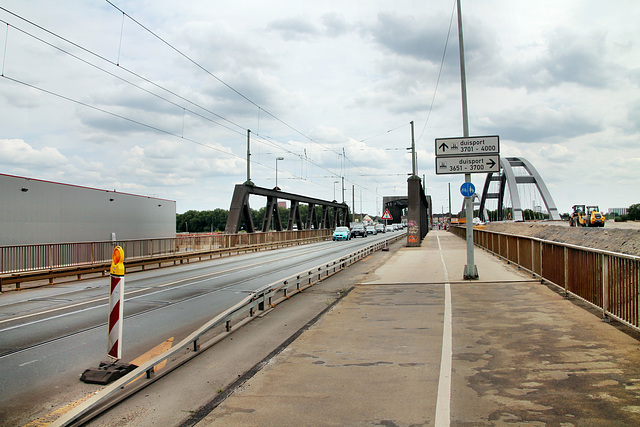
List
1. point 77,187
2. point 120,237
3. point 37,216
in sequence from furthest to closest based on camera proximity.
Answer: point 120,237, point 77,187, point 37,216

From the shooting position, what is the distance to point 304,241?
50156 millimetres

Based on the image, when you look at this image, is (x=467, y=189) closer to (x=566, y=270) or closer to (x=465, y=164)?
(x=465, y=164)

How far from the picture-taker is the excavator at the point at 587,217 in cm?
4753

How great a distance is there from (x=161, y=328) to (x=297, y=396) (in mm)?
4596

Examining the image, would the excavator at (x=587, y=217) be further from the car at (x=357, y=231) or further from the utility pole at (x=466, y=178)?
the utility pole at (x=466, y=178)

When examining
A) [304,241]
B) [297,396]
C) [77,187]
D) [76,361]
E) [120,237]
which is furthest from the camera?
[304,241]

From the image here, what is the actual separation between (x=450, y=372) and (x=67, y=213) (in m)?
25.4

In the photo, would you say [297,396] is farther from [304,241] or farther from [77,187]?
[304,241]

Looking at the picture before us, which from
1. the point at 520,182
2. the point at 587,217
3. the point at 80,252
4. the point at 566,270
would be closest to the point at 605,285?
the point at 566,270

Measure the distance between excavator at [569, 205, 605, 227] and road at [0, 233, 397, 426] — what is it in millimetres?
42893

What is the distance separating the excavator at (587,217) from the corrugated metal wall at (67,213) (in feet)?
138

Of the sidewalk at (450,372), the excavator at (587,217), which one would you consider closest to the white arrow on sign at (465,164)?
the sidewalk at (450,372)

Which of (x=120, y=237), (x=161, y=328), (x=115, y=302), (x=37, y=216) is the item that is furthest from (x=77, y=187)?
(x=115, y=302)

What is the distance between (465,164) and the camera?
14539 millimetres
